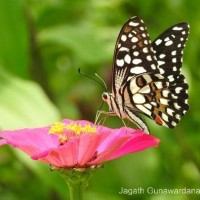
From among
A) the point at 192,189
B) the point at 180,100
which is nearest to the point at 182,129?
the point at 192,189

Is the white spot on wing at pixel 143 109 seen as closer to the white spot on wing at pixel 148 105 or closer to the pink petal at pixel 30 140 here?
the white spot on wing at pixel 148 105

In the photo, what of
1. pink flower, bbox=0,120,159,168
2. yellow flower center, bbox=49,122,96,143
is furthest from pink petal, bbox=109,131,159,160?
yellow flower center, bbox=49,122,96,143

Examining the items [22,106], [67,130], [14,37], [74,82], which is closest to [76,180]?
[67,130]

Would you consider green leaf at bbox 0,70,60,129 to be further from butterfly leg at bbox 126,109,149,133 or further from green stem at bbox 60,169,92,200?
green stem at bbox 60,169,92,200

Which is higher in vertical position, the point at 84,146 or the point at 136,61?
the point at 136,61

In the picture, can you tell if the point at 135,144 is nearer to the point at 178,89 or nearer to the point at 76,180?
the point at 76,180
